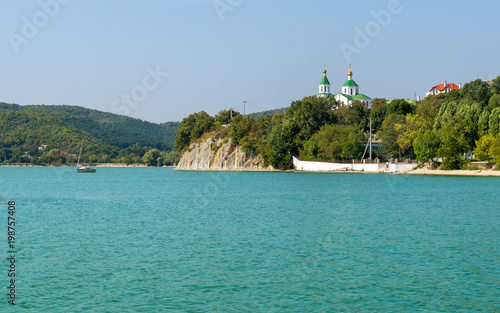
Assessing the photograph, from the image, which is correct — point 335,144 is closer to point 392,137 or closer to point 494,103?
point 392,137

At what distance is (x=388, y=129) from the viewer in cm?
10862

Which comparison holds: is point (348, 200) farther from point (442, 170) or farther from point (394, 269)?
point (442, 170)

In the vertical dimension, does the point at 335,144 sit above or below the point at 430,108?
below

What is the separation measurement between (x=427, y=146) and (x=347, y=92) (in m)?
68.1

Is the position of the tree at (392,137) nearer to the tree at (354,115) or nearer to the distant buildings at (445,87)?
the tree at (354,115)

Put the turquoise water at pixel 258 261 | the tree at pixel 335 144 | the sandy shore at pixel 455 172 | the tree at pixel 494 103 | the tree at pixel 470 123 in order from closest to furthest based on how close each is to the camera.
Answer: the turquoise water at pixel 258 261
the sandy shore at pixel 455 172
the tree at pixel 470 123
the tree at pixel 494 103
the tree at pixel 335 144

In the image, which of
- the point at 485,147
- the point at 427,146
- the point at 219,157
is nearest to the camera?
the point at 485,147

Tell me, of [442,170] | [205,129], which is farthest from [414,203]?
[205,129]

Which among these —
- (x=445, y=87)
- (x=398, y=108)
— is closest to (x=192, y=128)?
(x=398, y=108)

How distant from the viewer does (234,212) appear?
3856 centimetres

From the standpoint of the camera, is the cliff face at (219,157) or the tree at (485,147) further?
the cliff face at (219,157)

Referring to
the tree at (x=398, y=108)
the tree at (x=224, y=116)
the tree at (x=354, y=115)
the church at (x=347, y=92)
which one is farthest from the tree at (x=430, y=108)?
the tree at (x=224, y=116)

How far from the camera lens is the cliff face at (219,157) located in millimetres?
140250

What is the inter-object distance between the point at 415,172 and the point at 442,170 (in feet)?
18.1
